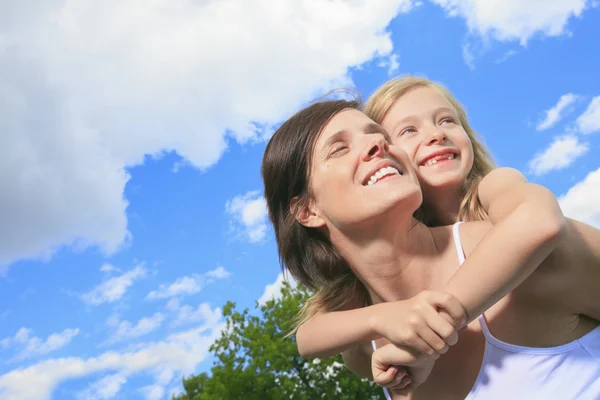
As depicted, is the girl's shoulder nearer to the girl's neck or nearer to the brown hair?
the girl's neck

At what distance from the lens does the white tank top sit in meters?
2.83

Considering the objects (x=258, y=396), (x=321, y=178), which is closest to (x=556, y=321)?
(x=321, y=178)

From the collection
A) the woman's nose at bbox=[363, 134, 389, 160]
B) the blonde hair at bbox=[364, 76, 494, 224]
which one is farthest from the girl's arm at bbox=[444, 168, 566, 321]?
the blonde hair at bbox=[364, 76, 494, 224]

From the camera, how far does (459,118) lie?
4.41m

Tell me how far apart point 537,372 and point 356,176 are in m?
1.31

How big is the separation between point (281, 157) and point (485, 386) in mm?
1748

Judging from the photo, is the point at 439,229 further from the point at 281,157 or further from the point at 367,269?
the point at 281,157

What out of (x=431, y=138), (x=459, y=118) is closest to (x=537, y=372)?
(x=431, y=138)

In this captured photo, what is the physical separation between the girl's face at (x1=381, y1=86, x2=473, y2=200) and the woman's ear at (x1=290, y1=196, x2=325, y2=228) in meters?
0.71

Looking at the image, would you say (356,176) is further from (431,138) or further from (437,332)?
(437,332)

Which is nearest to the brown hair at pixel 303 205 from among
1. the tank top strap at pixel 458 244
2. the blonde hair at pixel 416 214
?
the blonde hair at pixel 416 214

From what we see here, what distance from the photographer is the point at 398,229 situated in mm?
3072

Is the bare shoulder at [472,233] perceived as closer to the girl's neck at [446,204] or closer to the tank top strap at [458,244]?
the tank top strap at [458,244]

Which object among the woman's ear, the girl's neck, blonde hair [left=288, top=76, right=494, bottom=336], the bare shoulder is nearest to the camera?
the bare shoulder
